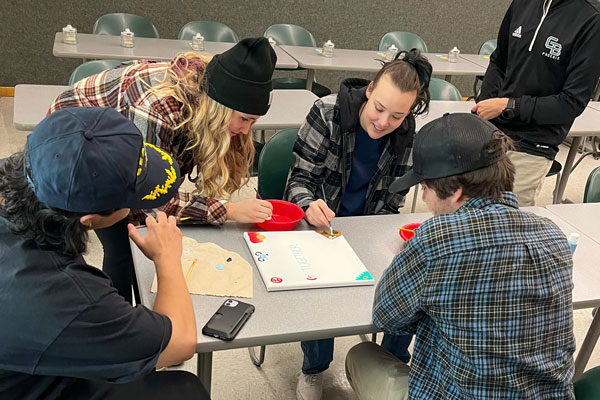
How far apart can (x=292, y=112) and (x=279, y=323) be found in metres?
1.72

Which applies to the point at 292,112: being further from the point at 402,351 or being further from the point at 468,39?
the point at 468,39

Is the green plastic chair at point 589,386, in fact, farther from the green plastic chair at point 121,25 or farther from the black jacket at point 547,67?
Answer: the green plastic chair at point 121,25

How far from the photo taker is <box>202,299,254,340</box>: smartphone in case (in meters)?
1.20

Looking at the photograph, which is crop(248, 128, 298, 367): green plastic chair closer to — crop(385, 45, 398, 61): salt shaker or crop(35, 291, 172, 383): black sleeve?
crop(35, 291, 172, 383): black sleeve

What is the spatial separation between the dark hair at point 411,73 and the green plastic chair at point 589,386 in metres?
0.97

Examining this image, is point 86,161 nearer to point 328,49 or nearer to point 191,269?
point 191,269

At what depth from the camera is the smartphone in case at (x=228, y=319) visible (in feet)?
3.94

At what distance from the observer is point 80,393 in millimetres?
1170

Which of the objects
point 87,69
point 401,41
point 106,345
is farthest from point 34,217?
point 401,41

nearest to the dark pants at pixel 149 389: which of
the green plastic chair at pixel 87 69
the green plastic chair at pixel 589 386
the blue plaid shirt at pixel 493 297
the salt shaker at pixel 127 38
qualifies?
the blue plaid shirt at pixel 493 297

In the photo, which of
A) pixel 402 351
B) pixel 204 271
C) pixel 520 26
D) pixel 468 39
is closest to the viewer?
pixel 204 271

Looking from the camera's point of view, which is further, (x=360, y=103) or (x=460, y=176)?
(x=360, y=103)

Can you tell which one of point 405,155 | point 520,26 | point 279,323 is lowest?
point 279,323

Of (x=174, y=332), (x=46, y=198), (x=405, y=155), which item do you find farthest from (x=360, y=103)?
(x=46, y=198)
